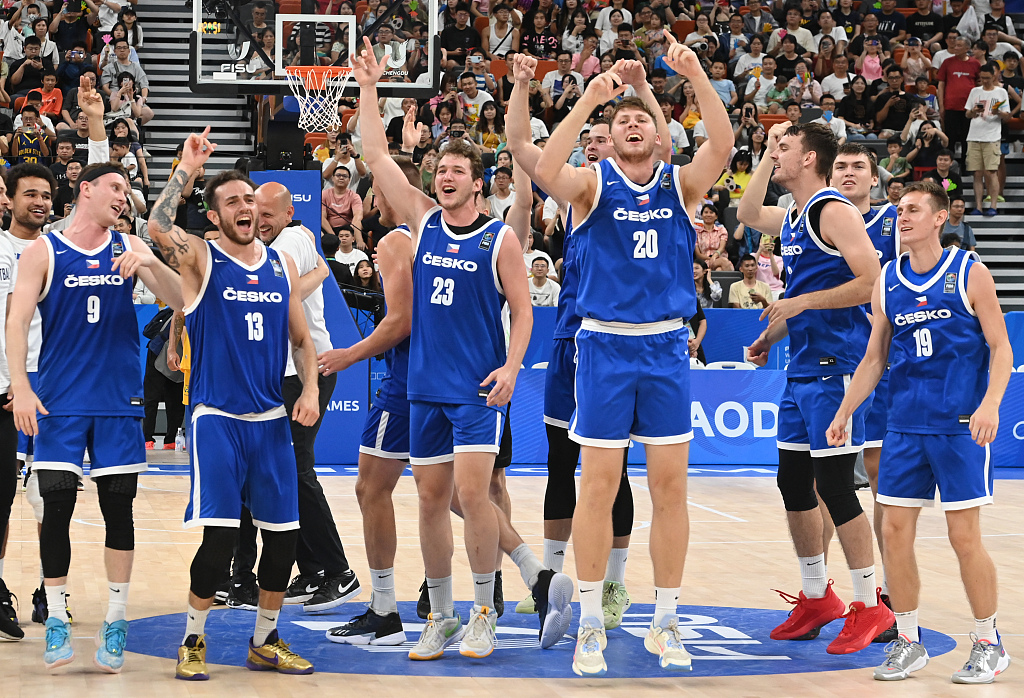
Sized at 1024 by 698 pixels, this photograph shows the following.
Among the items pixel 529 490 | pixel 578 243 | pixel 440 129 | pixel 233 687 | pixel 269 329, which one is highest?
pixel 440 129

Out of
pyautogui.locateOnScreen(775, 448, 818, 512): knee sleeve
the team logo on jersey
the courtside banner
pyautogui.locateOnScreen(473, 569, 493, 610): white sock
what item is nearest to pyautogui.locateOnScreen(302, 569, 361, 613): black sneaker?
pyautogui.locateOnScreen(473, 569, 493, 610): white sock

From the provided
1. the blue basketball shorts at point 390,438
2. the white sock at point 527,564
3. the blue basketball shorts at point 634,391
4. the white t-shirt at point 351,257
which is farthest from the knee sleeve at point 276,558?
the white t-shirt at point 351,257

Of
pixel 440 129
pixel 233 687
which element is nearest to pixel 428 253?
pixel 233 687

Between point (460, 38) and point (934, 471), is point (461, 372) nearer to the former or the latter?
point (934, 471)

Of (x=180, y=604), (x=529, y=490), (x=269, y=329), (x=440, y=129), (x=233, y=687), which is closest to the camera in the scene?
(x=233, y=687)

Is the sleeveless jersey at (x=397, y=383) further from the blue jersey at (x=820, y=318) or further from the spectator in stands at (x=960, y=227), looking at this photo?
the spectator in stands at (x=960, y=227)

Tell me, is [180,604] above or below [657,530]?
below

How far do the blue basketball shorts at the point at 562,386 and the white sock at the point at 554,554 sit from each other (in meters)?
0.61

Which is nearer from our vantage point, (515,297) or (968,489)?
(968,489)

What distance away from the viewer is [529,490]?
11352 mm

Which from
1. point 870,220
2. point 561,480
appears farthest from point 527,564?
A: point 870,220

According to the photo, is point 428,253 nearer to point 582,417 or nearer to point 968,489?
point 582,417

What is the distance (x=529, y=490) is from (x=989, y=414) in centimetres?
658

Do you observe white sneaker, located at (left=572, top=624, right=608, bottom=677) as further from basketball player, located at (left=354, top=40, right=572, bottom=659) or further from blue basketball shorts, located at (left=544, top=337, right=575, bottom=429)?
blue basketball shorts, located at (left=544, top=337, right=575, bottom=429)
